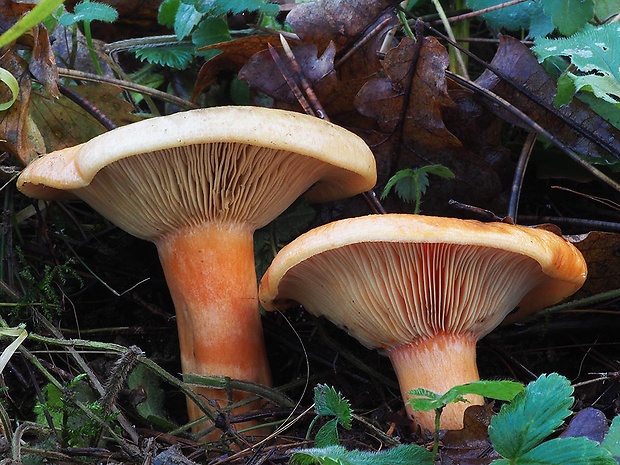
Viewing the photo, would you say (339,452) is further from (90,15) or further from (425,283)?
(90,15)

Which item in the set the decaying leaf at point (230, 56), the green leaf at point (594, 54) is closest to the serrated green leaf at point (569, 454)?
the green leaf at point (594, 54)

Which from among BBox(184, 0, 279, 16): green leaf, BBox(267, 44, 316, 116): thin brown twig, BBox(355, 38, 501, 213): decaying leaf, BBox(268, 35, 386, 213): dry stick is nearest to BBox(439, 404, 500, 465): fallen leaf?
BBox(268, 35, 386, 213): dry stick

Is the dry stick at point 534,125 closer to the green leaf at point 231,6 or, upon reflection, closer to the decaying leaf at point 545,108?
the decaying leaf at point 545,108

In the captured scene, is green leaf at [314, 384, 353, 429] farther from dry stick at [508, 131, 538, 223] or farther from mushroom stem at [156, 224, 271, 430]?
dry stick at [508, 131, 538, 223]

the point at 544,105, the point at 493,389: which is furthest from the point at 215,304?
the point at 544,105

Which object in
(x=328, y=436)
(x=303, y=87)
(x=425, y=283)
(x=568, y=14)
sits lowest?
(x=328, y=436)

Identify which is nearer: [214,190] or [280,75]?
[214,190]
